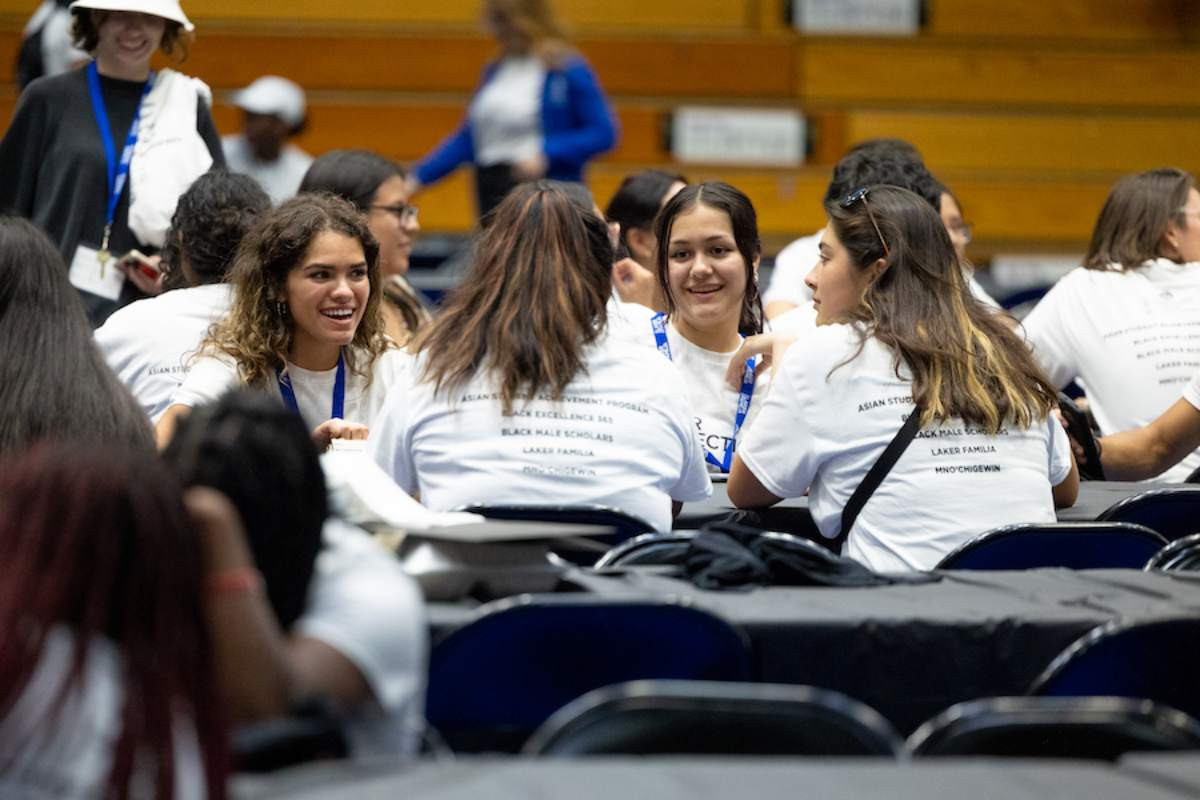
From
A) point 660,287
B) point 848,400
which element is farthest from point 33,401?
point 660,287

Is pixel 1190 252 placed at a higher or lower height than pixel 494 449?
higher

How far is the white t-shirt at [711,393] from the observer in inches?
179

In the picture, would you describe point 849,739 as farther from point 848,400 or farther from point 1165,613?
point 848,400

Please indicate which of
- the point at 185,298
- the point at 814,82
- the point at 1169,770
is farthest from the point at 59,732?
the point at 814,82

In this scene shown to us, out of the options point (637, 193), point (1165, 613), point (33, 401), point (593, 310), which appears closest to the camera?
point (1165, 613)

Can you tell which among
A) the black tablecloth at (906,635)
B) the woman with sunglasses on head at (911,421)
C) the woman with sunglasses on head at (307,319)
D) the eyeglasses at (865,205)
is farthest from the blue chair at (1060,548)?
the woman with sunglasses on head at (307,319)

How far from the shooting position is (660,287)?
4812 millimetres

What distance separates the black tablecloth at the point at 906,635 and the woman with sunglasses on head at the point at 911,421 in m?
0.76

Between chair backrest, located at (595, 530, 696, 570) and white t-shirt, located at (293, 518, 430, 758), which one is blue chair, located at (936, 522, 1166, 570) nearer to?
chair backrest, located at (595, 530, 696, 570)

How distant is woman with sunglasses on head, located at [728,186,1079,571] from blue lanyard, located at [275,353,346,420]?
109cm

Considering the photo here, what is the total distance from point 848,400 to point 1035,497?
0.43 metres

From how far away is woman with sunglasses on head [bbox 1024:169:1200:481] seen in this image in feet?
16.0

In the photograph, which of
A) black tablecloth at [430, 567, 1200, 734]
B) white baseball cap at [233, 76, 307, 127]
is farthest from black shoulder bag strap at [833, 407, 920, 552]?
white baseball cap at [233, 76, 307, 127]

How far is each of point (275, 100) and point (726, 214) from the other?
4.20 metres
